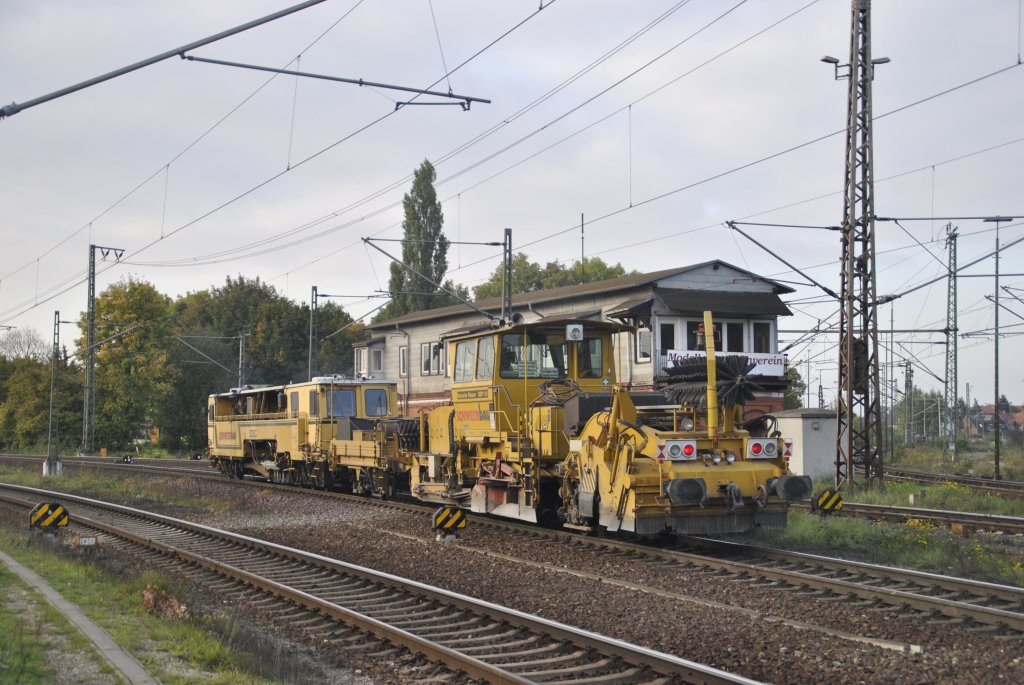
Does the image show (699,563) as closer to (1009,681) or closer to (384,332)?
(1009,681)

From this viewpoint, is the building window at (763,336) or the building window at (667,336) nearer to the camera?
Answer: the building window at (667,336)

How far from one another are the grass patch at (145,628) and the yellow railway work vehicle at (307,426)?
1028 centimetres

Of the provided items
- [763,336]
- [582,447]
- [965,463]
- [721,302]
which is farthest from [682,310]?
[582,447]

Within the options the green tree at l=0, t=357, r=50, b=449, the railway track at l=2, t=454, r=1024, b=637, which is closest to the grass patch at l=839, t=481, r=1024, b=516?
the railway track at l=2, t=454, r=1024, b=637

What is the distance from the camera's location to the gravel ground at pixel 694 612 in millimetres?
6883

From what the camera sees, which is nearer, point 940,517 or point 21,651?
point 21,651

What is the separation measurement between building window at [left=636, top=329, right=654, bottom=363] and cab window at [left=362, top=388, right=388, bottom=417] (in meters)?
12.2

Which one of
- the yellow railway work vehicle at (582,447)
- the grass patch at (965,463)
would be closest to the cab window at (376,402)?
the yellow railway work vehicle at (582,447)

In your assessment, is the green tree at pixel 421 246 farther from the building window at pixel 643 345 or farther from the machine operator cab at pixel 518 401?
the machine operator cab at pixel 518 401

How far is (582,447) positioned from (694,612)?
395 cm

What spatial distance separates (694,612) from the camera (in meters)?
8.75

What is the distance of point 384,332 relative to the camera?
51312 millimetres

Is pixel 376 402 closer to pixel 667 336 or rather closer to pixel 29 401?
pixel 667 336

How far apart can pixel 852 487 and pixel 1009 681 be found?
46.4ft
